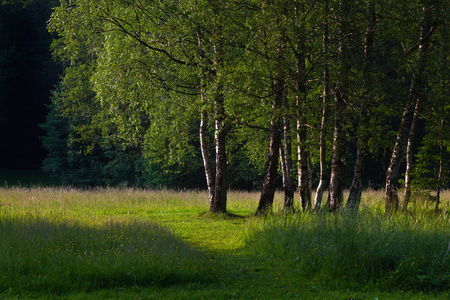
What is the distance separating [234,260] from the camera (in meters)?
10.4

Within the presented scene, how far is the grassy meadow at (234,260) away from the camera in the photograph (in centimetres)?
759

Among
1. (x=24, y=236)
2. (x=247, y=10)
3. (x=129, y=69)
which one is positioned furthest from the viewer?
(x=129, y=69)

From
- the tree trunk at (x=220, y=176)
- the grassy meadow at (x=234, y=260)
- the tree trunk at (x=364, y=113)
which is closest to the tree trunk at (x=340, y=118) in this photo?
the tree trunk at (x=364, y=113)

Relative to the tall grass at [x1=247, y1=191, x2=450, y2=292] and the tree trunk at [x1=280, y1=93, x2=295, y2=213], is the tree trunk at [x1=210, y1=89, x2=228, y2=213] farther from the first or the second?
the tall grass at [x1=247, y1=191, x2=450, y2=292]

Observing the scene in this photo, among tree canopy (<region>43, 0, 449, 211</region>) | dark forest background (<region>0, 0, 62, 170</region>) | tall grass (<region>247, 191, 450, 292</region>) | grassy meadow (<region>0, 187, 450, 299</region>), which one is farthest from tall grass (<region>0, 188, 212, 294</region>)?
dark forest background (<region>0, 0, 62, 170</region>)

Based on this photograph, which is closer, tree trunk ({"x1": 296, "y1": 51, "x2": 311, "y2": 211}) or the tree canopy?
the tree canopy

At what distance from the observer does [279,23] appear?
1229 cm

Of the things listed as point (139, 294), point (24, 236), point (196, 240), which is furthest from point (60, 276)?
point (196, 240)

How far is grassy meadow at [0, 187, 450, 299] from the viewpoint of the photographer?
759 centimetres

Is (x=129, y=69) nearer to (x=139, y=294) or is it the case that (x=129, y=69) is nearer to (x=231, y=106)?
(x=231, y=106)

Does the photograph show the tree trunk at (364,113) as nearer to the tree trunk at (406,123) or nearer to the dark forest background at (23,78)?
the tree trunk at (406,123)

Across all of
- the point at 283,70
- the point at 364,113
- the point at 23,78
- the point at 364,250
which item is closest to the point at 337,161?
the point at 364,113

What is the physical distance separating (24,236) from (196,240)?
4.80 metres

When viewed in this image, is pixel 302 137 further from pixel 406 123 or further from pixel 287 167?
pixel 406 123
